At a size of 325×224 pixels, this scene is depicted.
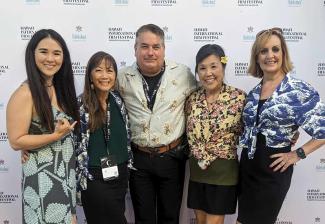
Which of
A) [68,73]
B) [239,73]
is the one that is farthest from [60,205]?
[239,73]

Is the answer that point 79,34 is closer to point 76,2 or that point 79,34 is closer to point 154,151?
point 76,2

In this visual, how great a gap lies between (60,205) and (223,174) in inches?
36.9

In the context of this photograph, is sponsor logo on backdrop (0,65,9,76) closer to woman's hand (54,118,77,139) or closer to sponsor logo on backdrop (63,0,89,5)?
sponsor logo on backdrop (63,0,89,5)

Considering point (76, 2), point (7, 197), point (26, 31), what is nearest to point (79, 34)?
point (76, 2)

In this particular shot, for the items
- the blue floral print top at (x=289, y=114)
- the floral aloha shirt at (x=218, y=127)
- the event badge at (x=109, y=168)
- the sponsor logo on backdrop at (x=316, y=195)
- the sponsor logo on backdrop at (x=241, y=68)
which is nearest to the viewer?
the blue floral print top at (x=289, y=114)

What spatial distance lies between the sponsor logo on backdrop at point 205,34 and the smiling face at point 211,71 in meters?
0.57

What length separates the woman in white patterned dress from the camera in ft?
5.01

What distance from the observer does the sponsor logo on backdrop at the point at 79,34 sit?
8.15 feet

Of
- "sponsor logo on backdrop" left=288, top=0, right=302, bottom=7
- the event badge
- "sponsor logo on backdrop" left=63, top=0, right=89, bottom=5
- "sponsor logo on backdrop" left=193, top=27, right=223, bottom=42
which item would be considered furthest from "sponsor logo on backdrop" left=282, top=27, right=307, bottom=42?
the event badge

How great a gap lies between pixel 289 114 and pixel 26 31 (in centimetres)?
191

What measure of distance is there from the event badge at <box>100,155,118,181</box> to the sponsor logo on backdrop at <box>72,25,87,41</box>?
1.04 meters

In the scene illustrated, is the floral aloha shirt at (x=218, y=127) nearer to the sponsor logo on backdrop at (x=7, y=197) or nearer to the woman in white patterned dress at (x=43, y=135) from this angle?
the woman in white patterned dress at (x=43, y=135)

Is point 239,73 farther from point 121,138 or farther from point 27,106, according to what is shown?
point 27,106

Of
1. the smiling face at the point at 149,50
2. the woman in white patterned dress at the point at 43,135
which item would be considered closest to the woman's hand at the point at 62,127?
the woman in white patterned dress at the point at 43,135
